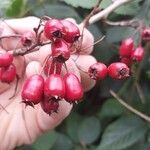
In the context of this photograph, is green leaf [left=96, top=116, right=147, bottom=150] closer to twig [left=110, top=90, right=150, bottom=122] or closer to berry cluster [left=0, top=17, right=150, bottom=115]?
twig [left=110, top=90, right=150, bottom=122]

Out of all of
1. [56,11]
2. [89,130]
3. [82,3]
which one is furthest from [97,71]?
[89,130]

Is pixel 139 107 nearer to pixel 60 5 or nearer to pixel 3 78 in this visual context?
pixel 60 5

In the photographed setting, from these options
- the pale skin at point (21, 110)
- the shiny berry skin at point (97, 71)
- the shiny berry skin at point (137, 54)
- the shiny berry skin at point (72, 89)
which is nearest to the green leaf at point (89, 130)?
the pale skin at point (21, 110)

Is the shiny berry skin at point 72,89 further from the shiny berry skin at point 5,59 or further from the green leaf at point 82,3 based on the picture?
the green leaf at point 82,3

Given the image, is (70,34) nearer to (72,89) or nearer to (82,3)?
(72,89)

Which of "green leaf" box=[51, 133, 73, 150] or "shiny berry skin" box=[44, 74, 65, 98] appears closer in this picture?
"shiny berry skin" box=[44, 74, 65, 98]

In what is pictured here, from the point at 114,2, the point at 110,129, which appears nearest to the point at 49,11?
the point at 114,2

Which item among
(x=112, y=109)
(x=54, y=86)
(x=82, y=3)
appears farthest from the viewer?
(x=112, y=109)

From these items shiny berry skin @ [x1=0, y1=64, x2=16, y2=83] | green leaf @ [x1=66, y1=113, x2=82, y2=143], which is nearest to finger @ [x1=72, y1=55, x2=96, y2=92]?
shiny berry skin @ [x1=0, y1=64, x2=16, y2=83]
